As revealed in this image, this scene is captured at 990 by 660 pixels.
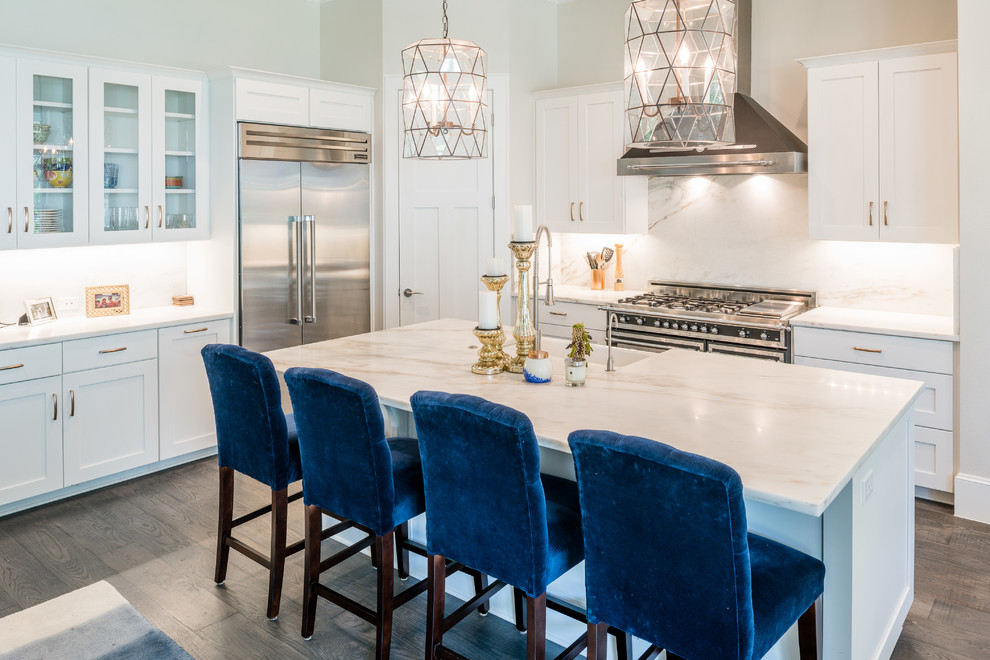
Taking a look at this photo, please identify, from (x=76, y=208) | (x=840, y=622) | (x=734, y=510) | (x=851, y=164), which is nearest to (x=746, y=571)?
(x=734, y=510)

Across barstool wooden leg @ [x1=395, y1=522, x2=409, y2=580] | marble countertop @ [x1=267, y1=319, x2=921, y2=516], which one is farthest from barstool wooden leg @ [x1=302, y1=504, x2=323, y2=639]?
marble countertop @ [x1=267, y1=319, x2=921, y2=516]

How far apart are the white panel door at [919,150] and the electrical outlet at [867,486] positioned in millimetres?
2273

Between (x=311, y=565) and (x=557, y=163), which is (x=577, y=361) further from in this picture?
(x=557, y=163)

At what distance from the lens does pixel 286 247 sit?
4.96m

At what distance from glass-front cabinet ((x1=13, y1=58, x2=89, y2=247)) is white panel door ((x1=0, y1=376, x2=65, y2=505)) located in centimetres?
80

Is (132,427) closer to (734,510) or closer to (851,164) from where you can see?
(734,510)

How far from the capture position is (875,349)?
160 inches

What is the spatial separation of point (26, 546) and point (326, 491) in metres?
1.93

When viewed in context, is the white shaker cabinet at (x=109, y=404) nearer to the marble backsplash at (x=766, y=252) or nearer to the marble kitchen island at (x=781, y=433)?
the marble kitchen island at (x=781, y=433)

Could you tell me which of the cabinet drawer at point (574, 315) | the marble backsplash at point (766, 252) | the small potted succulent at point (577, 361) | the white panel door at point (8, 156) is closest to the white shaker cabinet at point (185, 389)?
the white panel door at point (8, 156)

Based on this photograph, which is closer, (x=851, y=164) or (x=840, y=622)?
(x=840, y=622)

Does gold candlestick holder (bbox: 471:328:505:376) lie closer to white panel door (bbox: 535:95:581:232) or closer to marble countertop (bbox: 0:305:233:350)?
marble countertop (bbox: 0:305:233:350)

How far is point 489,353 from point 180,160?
2837 mm

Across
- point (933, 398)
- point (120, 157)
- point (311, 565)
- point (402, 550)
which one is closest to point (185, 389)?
point (120, 157)
